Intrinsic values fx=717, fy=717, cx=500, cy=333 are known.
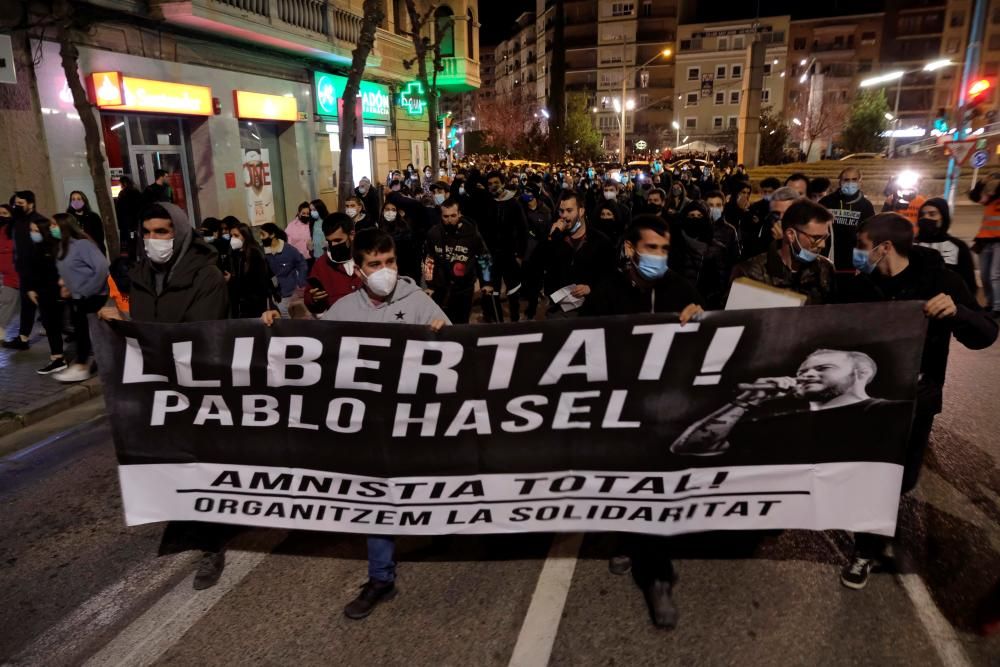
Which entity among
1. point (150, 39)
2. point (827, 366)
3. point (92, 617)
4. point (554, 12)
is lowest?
point (92, 617)

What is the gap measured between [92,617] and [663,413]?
299cm

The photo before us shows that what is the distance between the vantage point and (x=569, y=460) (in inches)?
135

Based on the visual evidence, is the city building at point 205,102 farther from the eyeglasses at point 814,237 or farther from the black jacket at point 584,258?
the eyeglasses at point 814,237

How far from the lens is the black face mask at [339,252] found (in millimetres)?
5660

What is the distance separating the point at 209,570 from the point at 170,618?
0.33 m

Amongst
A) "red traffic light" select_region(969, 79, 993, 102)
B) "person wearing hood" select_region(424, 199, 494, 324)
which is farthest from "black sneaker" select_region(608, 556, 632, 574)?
"red traffic light" select_region(969, 79, 993, 102)

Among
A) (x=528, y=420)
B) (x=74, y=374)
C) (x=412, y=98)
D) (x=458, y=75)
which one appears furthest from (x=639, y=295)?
(x=458, y=75)

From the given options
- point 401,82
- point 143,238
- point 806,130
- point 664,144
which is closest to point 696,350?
point 143,238

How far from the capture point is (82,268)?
7188 mm

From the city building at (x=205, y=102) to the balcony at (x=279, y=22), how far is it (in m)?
0.03

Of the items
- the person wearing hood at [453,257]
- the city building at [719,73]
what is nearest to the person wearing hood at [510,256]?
the person wearing hood at [453,257]

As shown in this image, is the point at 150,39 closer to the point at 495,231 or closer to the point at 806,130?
the point at 495,231

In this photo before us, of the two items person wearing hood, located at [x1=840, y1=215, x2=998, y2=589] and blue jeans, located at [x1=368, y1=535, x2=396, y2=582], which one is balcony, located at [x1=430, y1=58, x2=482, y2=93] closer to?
person wearing hood, located at [x1=840, y1=215, x2=998, y2=589]

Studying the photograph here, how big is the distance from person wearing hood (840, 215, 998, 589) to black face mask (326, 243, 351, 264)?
3.70 meters
